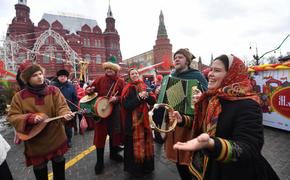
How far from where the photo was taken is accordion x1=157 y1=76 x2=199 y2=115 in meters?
2.26

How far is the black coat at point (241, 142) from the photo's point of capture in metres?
1.13

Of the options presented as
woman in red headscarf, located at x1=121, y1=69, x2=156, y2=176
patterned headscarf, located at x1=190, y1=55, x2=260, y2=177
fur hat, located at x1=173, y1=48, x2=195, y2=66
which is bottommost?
woman in red headscarf, located at x1=121, y1=69, x2=156, y2=176

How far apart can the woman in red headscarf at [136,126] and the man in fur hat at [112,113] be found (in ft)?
1.06

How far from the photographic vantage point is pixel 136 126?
294 centimetres

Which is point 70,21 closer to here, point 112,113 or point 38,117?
point 112,113

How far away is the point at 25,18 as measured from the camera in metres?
36.2

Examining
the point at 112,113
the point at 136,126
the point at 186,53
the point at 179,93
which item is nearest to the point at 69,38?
the point at 112,113

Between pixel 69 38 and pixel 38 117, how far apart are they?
42492mm

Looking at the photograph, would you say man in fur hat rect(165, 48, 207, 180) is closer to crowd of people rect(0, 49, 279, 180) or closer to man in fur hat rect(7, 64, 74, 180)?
crowd of people rect(0, 49, 279, 180)

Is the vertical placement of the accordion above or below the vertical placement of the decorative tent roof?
below

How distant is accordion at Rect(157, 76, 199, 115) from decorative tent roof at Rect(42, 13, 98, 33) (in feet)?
153

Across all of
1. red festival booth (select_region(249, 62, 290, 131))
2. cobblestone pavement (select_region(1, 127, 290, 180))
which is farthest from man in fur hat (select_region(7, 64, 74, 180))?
red festival booth (select_region(249, 62, 290, 131))

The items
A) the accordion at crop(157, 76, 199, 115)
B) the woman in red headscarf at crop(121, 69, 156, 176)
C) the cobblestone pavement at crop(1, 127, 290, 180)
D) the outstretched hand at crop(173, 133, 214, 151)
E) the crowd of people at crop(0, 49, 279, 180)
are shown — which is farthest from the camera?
the cobblestone pavement at crop(1, 127, 290, 180)

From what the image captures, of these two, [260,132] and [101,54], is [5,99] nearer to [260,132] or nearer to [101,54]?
[260,132]
